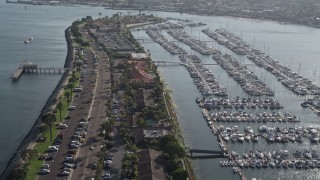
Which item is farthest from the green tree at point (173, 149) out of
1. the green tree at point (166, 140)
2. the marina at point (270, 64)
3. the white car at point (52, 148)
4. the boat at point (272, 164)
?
the marina at point (270, 64)

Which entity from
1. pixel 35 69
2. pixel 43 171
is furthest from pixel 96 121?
pixel 35 69

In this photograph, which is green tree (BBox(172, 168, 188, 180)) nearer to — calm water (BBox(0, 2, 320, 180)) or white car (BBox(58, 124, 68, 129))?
calm water (BBox(0, 2, 320, 180))

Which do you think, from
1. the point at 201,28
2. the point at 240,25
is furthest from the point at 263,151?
the point at 240,25

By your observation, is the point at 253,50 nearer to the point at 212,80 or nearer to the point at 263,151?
the point at 212,80

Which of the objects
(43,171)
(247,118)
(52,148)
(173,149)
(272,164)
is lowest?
(272,164)

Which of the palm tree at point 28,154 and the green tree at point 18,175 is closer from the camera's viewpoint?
the green tree at point 18,175

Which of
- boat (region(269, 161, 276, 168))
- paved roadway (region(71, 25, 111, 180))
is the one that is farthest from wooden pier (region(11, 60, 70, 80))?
boat (region(269, 161, 276, 168))

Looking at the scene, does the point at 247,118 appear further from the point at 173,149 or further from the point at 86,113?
the point at 86,113

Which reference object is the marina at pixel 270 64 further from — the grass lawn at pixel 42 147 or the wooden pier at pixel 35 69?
the wooden pier at pixel 35 69

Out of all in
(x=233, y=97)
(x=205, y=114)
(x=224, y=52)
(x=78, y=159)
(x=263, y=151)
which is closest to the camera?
(x=78, y=159)
